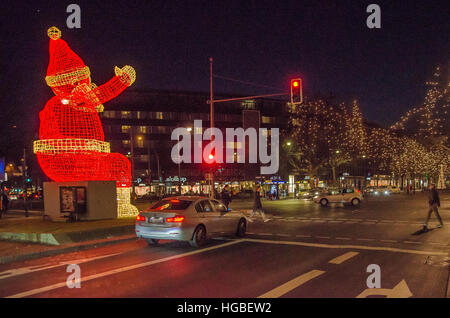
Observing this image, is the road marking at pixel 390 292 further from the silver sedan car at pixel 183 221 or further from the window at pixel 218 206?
the window at pixel 218 206

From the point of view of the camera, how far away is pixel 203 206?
1164 cm

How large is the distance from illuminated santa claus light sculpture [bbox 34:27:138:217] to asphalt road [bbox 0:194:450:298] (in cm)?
496

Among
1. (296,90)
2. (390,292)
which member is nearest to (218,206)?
(296,90)

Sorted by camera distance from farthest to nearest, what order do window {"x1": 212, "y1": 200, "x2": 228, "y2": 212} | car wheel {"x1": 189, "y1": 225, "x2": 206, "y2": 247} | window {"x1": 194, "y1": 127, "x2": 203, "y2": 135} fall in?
window {"x1": 194, "y1": 127, "x2": 203, "y2": 135}, window {"x1": 212, "y1": 200, "x2": 228, "y2": 212}, car wheel {"x1": 189, "y1": 225, "x2": 206, "y2": 247}

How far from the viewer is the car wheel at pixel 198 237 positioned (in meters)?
10.8

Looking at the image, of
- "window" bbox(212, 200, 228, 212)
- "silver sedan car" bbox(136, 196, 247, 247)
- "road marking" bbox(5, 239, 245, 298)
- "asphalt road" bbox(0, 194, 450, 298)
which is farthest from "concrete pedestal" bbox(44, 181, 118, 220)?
"road marking" bbox(5, 239, 245, 298)

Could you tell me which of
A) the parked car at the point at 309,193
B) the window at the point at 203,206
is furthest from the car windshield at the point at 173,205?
the parked car at the point at 309,193

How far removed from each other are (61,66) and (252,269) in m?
10.7

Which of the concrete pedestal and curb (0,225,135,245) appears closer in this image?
curb (0,225,135,245)

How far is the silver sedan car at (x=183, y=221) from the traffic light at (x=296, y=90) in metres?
6.38

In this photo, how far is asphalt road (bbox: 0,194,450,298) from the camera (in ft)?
21.4

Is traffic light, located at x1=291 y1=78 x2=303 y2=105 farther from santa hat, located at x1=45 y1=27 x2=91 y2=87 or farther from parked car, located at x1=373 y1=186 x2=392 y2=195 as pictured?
parked car, located at x1=373 y1=186 x2=392 y2=195

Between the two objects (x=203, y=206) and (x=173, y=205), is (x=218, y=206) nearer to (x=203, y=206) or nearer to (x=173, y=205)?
(x=203, y=206)
